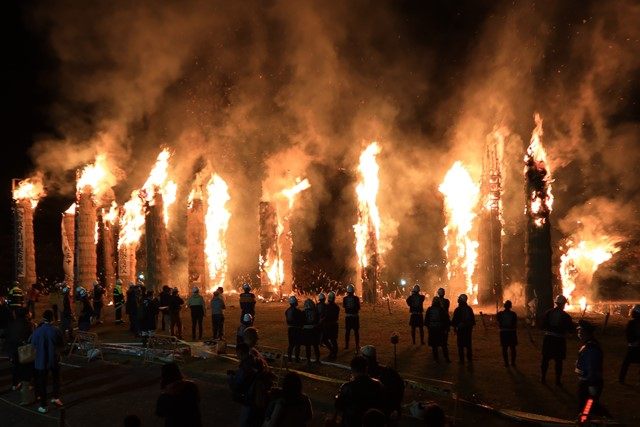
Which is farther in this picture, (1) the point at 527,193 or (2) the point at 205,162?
(2) the point at 205,162

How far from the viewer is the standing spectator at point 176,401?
7.02 metres

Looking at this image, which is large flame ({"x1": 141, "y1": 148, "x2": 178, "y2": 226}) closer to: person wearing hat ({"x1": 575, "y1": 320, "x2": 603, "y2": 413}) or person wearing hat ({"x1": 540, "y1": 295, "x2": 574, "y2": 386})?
person wearing hat ({"x1": 540, "y1": 295, "x2": 574, "y2": 386})

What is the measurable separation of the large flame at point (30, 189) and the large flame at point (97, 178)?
381 centimetres

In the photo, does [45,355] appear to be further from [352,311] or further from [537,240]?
[537,240]

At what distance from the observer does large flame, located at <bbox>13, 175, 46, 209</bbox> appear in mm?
35969

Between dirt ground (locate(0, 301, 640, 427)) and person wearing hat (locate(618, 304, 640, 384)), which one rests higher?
person wearing hat (locate(618, 304, 640, 384))

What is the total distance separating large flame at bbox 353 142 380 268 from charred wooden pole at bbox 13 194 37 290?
19.2 meters

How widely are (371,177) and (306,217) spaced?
2434 cm

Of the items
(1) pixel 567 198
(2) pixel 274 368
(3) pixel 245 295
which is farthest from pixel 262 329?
(1) pixel 567 198

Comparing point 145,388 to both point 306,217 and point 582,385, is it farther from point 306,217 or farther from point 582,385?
point 306,217

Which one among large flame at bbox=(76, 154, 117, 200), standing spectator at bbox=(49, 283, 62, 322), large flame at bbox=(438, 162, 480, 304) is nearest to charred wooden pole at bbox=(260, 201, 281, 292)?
large flame at bbox=(76, 154, 117, 200)

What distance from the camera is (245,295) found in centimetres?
1886

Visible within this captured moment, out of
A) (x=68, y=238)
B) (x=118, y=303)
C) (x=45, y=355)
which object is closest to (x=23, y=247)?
(x=68, y=238)

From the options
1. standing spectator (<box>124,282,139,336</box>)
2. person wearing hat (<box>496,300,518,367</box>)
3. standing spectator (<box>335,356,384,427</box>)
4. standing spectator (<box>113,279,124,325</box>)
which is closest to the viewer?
standing spectator (<box>335,356,384,427</box>)
